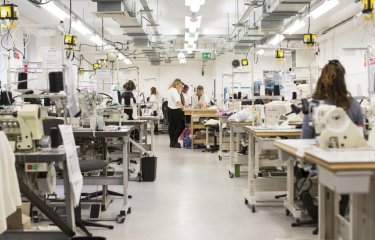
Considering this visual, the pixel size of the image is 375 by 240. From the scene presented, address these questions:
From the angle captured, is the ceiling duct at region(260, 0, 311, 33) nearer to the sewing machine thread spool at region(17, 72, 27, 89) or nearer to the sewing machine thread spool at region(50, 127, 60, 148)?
the sewing machine thread spool at region(17, 72, 27, 89)

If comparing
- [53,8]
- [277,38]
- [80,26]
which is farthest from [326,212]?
[277,38]

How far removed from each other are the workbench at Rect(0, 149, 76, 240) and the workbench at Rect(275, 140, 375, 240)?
141 centimetres

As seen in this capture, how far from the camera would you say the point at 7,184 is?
2340 millimetres

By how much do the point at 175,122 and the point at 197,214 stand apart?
5799 mm

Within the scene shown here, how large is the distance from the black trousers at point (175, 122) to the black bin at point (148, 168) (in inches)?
158

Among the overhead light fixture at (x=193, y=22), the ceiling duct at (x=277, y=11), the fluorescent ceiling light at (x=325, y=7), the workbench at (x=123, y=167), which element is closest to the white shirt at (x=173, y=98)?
the overhead light fixture at (x=193, y=22)

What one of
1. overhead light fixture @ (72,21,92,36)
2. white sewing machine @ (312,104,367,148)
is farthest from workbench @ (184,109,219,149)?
white sewing machine @ (312,104,367,148)

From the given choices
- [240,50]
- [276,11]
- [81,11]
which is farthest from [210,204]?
[240,50]

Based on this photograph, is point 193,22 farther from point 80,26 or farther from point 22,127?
point 22,127

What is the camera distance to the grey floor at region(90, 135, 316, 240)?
12.3ft

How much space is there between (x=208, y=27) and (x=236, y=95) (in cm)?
495

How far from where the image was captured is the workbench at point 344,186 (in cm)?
Result: 185

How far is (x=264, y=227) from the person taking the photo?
3926 mm

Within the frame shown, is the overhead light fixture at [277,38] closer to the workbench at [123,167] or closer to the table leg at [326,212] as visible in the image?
the workbench at [123,167]
